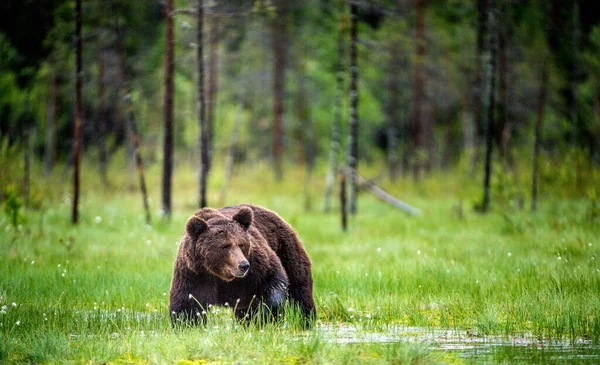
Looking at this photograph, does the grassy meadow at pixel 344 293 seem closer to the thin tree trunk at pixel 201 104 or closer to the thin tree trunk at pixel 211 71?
the thin tree trunk at pixel 201 104

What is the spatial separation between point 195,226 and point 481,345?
294 centimetres

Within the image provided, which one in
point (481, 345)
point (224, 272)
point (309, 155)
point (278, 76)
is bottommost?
point (481, 345)

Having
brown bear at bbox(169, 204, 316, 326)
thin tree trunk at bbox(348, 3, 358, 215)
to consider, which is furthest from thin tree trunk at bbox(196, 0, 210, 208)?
brown bear at bbox(169, 204, 316, 326)

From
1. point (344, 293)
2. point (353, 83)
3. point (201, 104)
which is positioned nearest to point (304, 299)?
point (344, 293)

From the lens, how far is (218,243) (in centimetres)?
646

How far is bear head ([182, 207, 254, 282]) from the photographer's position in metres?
6.36

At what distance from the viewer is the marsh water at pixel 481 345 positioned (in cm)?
582

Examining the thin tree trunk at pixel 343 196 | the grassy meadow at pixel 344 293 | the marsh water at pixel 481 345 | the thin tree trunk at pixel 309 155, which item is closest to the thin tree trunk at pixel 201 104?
the grassy meadow at pixel 344 293

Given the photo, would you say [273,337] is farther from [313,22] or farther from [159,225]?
[313,22]

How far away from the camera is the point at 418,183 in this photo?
28.0m

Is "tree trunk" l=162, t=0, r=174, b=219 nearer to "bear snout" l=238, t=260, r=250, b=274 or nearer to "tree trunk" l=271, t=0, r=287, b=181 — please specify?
"bear snout" l=238, t=260, r=250, b=274

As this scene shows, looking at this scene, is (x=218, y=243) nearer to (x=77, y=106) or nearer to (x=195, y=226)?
(x=195, y=226)

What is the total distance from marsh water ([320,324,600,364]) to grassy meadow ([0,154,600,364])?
0.11 ft

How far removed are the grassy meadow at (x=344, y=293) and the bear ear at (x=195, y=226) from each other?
93 centimetres
